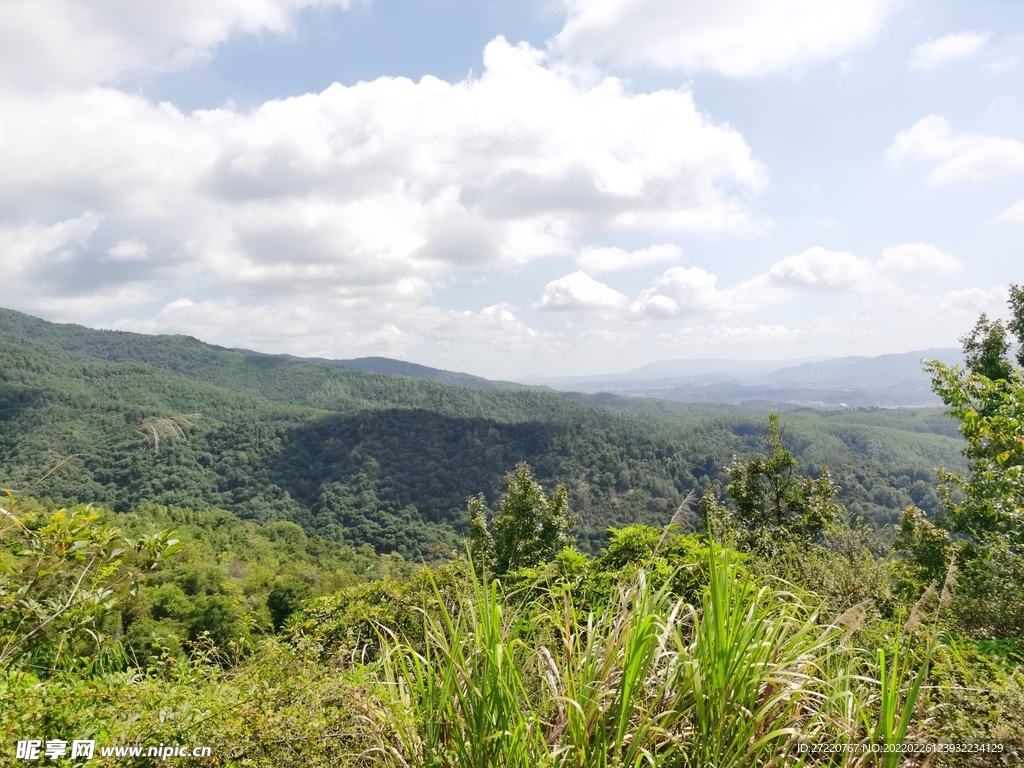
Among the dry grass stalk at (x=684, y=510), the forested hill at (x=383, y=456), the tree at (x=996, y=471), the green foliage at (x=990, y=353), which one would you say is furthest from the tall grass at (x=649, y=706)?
the forested hill at (x=383, y=456)

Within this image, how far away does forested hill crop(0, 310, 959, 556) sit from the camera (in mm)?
75312

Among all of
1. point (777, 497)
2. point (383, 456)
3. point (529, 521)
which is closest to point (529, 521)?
point (529, 521)

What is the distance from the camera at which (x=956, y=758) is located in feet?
5.45

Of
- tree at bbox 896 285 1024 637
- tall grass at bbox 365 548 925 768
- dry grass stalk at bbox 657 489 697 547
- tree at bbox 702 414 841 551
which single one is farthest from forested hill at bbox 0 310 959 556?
tall grass at bbox 365 548 925 768

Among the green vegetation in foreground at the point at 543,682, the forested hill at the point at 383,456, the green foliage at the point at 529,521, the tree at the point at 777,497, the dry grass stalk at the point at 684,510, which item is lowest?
the forested hill at the point at 383,456

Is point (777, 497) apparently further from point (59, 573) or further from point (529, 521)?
point (59, 573)

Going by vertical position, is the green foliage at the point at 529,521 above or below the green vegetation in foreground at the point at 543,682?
below

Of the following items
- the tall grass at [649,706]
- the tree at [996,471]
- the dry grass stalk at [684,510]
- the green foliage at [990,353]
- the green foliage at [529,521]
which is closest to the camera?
the tall grass at [649,706]

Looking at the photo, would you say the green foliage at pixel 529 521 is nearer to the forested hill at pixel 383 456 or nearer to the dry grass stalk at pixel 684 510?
the dry grass stalk at pixel 684 510

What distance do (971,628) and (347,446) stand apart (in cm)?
11148

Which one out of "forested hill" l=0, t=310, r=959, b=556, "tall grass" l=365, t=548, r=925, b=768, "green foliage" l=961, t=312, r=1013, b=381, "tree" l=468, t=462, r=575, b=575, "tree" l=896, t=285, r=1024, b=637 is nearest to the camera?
"tall grass" l=365, t=548, r=925, b=768

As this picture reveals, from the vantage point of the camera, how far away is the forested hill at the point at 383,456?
75.3 metres

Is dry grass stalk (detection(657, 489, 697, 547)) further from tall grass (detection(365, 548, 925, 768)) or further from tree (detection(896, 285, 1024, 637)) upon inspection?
tree (detection(896, 285, 1024, 637))

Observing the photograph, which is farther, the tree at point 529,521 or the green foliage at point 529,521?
the green foliage at point 529,521
